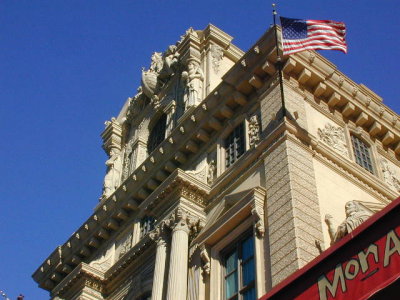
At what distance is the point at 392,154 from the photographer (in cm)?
2403

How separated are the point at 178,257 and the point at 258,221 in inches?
114

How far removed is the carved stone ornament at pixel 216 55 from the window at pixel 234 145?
7011mm

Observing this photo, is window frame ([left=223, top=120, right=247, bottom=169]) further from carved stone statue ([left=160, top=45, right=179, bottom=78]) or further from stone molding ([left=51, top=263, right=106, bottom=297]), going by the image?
carved stone statue ([left=160, top=45, right=179, bottom=78])

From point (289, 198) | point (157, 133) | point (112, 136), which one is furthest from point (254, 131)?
point (112, 136)

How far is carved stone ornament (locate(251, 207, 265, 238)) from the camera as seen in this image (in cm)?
1725

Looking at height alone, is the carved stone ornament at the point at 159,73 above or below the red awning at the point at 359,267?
above

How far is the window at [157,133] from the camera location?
29766 mm

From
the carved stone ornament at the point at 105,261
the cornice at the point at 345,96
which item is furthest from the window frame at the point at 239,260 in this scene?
the carved stone ornament at the point at 105,261

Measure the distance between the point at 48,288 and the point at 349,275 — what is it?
2220 cm

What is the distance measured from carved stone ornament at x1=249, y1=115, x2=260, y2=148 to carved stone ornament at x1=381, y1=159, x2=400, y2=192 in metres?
5.08

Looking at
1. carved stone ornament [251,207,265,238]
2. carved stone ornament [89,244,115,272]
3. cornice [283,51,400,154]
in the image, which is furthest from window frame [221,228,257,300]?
carved stone ornament [89,244,115,272]

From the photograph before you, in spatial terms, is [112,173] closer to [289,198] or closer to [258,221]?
[258,221]

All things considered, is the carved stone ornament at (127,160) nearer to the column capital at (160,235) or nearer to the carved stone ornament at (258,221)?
the column capital at (160,235)

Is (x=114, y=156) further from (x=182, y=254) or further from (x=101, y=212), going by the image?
(x=182, y=254)
